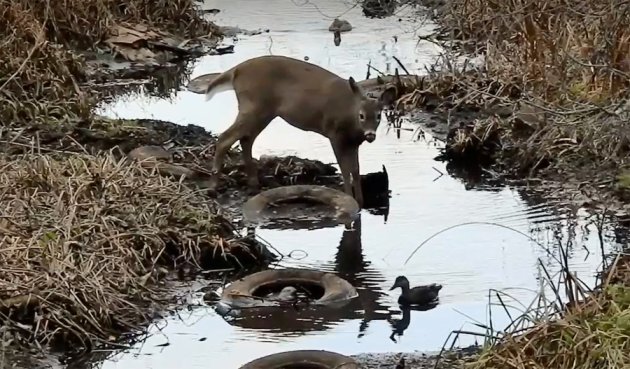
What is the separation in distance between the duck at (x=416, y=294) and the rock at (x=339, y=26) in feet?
33.1

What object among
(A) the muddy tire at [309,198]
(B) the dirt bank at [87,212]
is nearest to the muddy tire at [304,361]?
(B) the dirt bank at [87,212]

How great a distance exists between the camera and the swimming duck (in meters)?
7.25

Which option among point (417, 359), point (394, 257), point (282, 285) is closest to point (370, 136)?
point (394, 257)

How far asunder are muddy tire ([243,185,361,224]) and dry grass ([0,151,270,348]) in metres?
0.47

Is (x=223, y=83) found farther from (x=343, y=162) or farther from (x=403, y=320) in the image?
(x=403, y=320)

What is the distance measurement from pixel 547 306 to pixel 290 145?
17.3ft

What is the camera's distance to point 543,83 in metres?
11.0

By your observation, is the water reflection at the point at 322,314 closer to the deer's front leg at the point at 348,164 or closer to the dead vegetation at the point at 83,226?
the dead vegetation at the point at 83,226

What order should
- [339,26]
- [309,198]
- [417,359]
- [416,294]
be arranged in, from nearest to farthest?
[417,359] < [416,294] < [309,198] < [339,26]

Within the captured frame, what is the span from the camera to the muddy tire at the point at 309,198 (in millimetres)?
8922

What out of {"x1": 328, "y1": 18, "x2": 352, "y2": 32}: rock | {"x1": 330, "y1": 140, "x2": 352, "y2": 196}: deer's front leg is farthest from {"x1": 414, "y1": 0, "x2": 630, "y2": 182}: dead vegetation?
{"x1": 328, "y1": 18, "x2": 352, "y2": 32}: rock

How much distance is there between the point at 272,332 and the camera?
678cm

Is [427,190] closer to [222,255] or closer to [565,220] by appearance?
[565,220]

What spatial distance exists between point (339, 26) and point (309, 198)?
8309 mm
